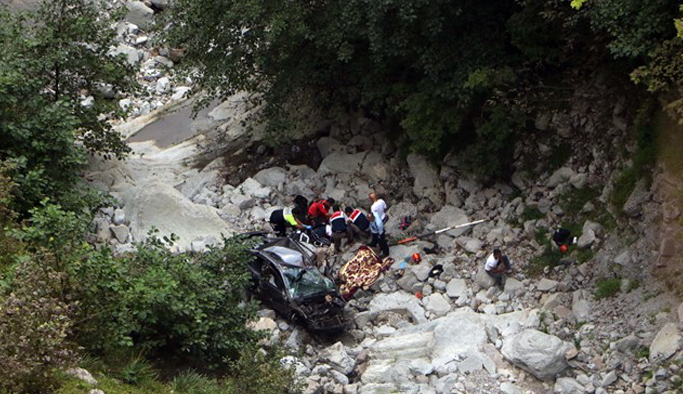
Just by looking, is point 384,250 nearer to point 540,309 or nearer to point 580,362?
point 540,309

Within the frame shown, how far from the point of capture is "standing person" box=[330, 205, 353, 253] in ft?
64.8

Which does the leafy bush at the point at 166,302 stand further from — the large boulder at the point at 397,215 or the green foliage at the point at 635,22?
the green foliage at the point at 635,22

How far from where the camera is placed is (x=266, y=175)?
73.8 feet

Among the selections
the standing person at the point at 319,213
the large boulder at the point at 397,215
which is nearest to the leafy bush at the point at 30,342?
the standing person at the point at 319,213

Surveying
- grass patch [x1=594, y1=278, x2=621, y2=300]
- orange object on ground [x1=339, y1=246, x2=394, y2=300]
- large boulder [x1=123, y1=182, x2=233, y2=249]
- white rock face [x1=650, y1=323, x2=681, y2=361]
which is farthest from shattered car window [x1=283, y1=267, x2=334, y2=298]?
white rock face [x1=650, y1=323, x2=681, y2=361]

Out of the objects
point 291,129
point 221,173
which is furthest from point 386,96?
point 221,173

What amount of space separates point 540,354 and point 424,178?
257 inches

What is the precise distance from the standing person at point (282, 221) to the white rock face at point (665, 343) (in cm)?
791

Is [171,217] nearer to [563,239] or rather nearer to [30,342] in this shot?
[563,239]

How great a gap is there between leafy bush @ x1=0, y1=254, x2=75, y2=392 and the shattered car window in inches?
234

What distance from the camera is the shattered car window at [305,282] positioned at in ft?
57.2

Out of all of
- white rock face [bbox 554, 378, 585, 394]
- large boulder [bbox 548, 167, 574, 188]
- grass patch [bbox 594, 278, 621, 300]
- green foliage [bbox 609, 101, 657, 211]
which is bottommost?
white rock face [bbox 554, 378, 585, 394]

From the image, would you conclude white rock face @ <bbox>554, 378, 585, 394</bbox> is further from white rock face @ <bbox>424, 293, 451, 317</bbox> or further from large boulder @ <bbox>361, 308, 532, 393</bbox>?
white rock face @ <bbox>424, 293, 451, 317</bbox>

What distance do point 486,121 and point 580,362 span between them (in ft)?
20.0
